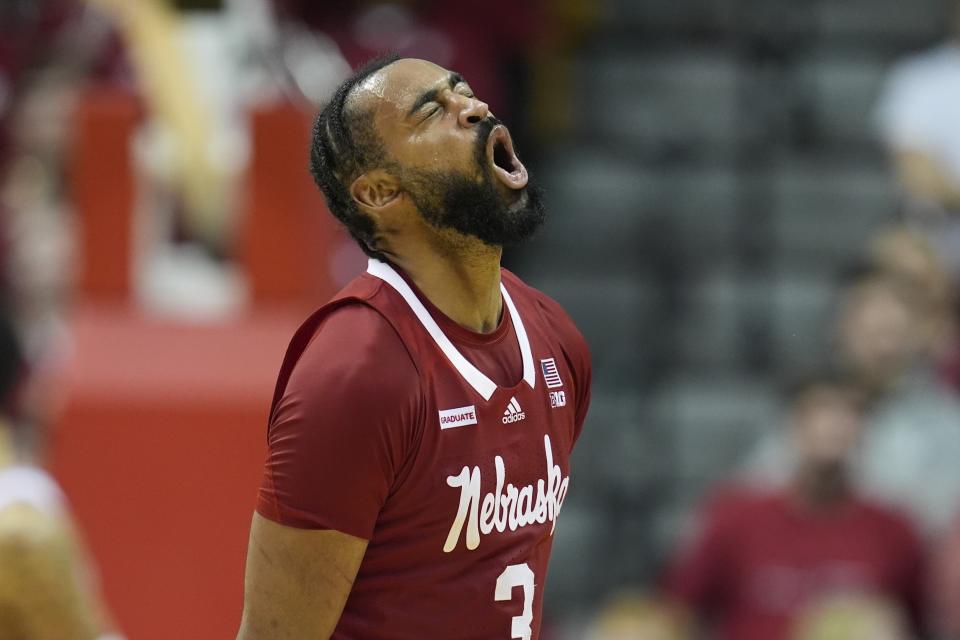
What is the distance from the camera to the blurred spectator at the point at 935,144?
258 inches

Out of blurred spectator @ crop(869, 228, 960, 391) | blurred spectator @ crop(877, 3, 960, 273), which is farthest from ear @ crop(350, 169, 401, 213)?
blurred spectator @ crop(877, 3, 960, 273)

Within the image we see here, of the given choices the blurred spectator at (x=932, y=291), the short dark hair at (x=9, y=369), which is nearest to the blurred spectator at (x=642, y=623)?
the blurred spectator at (x=932, y=291)

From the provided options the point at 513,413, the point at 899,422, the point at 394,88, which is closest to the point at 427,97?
the point at 394,88

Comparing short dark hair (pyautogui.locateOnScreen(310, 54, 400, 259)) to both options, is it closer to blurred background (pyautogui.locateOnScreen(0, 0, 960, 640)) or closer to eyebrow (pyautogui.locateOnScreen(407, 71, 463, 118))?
eyebrow (pyautogui.locateOnScreen(407, 71, 463, 118))

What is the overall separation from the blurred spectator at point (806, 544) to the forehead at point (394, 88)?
3.43 meters

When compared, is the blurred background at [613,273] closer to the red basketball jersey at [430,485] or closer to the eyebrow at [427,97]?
the red basketball jersey at [430,485]

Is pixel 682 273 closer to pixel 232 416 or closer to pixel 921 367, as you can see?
pixel 921 367

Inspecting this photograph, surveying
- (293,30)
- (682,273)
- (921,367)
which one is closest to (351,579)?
(921,367)

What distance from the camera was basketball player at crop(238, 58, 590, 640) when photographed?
2.21 metres

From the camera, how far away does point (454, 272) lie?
237 centimetres

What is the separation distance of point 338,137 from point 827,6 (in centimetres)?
630

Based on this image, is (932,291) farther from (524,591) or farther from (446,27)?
(524,591)

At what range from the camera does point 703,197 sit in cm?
793

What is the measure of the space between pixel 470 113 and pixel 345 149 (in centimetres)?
17
